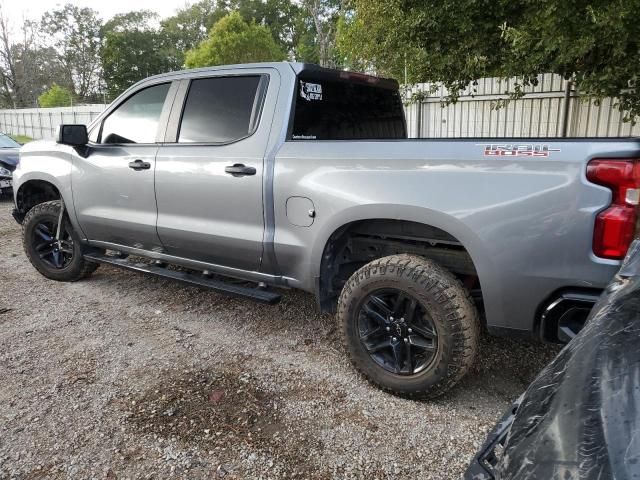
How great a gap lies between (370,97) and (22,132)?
122ft

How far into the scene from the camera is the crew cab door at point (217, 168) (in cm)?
340

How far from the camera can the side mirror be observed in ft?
13.7

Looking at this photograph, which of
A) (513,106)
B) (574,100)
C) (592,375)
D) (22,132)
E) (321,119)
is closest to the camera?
(592,375)

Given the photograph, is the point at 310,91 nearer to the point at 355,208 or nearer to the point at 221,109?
the point at 221,109

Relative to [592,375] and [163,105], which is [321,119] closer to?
[163,105]

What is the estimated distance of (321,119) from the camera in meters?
3.63

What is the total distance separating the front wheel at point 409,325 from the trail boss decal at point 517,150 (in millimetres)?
689

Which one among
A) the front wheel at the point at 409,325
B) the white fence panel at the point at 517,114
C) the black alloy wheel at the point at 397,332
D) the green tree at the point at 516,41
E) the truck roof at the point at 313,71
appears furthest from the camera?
Answer: the white fence panel at the point at 517,114

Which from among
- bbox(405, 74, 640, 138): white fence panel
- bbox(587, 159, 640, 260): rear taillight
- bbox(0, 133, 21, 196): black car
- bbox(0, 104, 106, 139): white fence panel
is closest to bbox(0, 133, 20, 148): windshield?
bbox(0, 133, 21, 196): black car

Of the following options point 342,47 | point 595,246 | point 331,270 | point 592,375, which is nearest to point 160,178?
point 331,270

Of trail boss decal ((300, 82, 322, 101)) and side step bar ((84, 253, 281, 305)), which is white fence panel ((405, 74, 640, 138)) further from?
side step bar ((84, 253, 281, 305))

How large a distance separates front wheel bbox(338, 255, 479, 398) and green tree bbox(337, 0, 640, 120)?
3823mm

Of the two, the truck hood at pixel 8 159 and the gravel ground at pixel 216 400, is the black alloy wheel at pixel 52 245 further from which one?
the truck hood at pixel 8 159

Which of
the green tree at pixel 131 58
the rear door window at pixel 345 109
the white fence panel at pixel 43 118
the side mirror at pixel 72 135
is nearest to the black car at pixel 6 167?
the side mirror at pixel 72 135
